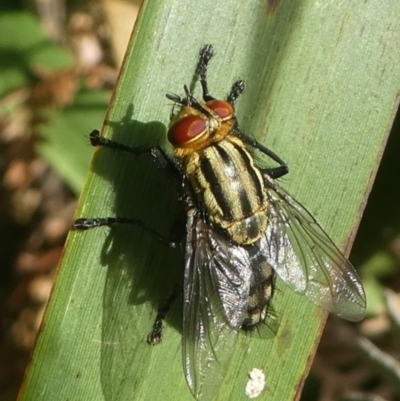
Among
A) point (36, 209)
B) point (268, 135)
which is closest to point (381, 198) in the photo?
point (268, 135)

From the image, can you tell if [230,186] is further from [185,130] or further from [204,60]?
[204,60]

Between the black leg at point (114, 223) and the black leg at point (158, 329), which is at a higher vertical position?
the black leg at point (114, 223)

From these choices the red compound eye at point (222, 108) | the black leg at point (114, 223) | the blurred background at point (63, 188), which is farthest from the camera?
the blurred background at point (63, 188)

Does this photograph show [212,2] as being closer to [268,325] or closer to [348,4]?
[348,4]

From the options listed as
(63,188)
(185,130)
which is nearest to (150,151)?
(185,130)

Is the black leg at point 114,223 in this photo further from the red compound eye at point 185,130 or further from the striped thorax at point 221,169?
the red compound eye at point 185,130

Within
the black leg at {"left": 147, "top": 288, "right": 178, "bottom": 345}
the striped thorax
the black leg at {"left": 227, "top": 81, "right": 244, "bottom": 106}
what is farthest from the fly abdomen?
the black leg at {"left": 147, "top": 288, "right": 178, "bottom": 345}

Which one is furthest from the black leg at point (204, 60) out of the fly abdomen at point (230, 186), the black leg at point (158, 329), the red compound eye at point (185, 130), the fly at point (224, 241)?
the black leg at point (158, 329)
